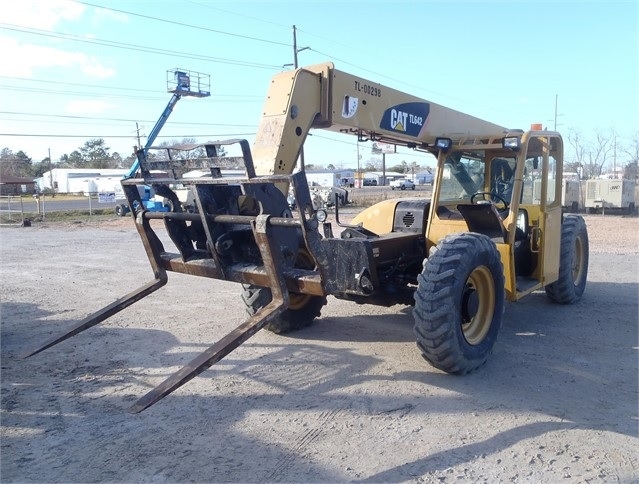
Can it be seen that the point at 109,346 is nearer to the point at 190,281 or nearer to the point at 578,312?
the point at 190,281

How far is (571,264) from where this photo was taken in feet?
25.0

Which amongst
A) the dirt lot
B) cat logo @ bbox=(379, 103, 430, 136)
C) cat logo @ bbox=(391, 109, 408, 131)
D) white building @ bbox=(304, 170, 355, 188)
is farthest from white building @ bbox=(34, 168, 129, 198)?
cat logo @ bbox=(391, 109, 408, 131)

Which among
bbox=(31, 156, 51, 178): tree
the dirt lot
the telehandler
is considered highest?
bbox=(31, 156, 51, 178): tree

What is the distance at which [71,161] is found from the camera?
9469 centimetres

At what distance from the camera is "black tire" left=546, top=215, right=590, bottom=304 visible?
7.52m

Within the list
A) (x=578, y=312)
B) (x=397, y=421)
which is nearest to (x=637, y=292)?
(x=578, y=312)

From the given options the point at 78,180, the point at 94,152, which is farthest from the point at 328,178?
the point at 94,152

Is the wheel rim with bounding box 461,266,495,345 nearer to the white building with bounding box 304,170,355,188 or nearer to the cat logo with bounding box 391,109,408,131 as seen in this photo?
the cat logo with bounding box 391,109,408,131

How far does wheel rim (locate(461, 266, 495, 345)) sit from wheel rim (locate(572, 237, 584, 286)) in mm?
3371

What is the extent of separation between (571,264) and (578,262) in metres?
0.89

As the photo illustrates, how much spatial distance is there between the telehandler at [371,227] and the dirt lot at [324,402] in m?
0.41

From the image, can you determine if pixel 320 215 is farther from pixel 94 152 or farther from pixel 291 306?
pixel 94 152

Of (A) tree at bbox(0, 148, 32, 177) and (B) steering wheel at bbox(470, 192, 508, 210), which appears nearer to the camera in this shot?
(B) steering wheel at bbox(470, 192, 508, 210)

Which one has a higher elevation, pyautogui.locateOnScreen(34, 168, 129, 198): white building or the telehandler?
pyautogui.locateOnScreen(34, 168, 129, 198): white building
